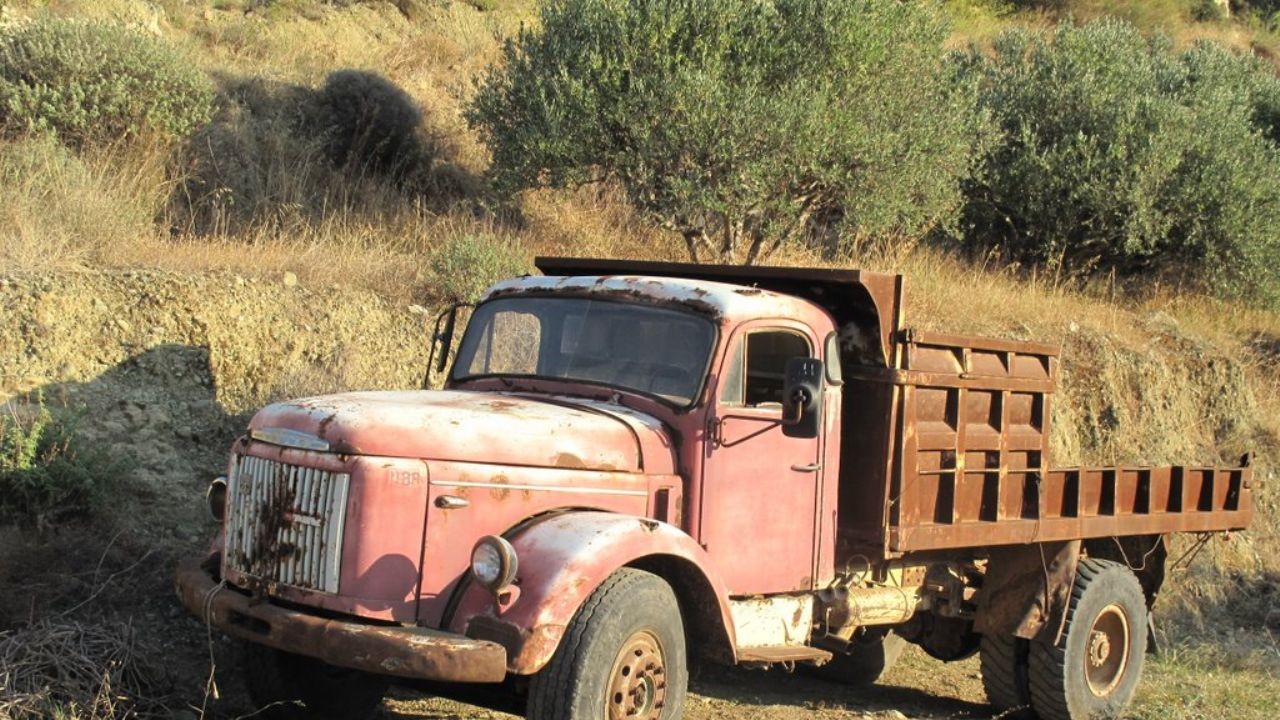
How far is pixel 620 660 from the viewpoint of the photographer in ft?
17.8

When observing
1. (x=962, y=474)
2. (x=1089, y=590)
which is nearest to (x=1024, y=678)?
(x=1089, y=590)

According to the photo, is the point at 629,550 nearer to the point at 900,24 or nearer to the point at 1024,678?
the point at 1024,678

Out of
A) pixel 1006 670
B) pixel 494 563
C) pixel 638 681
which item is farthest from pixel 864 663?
pixel 494 563

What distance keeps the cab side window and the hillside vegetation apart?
2.13 meters

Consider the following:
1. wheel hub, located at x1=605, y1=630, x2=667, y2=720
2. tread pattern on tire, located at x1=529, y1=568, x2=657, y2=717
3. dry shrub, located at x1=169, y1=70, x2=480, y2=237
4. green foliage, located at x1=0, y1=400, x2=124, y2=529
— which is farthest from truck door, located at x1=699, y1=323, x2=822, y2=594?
dry shrub, located at x1=169, y1=70, x2=480, y2=237

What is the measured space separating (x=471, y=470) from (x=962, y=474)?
309 centimetres

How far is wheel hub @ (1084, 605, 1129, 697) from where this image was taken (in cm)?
845

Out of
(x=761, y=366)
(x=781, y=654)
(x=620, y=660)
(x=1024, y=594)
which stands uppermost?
(x=761, y=366)

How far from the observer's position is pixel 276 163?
14.6 meters

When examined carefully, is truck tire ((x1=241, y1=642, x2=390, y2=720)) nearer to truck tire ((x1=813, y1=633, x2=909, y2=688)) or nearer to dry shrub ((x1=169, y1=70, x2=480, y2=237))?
truck tire ((x1=813, y1=633, x2=909, y2=688))

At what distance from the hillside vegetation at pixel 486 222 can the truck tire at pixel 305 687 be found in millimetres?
270

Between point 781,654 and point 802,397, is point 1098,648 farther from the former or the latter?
point 802,397

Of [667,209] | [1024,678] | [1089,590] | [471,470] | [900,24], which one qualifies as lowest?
[1024,678]

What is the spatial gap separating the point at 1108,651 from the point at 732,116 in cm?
637
